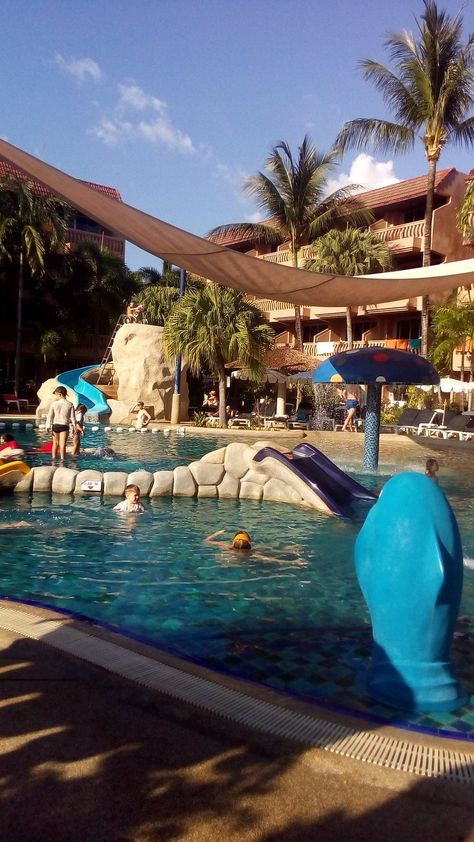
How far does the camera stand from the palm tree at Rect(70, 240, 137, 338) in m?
37.6

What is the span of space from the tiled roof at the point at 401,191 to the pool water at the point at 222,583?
1074 inches

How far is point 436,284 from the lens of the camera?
8383 mm

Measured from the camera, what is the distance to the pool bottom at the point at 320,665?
375 centimetres

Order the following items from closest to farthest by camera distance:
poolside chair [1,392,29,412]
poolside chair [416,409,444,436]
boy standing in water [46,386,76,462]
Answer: boy standing in water [46,386,76,462] < poolside chair [416,409,444,436] < poolside chair [1,392,29,412]

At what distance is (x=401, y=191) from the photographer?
117 ft

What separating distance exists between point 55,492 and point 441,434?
46.3 feet

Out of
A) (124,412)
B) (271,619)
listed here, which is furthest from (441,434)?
(271,619)

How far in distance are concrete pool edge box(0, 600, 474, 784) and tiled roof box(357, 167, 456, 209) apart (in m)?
33.5

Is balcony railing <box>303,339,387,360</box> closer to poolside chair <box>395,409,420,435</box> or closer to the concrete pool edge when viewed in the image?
poolside chair <box>395,409,420,435</box>

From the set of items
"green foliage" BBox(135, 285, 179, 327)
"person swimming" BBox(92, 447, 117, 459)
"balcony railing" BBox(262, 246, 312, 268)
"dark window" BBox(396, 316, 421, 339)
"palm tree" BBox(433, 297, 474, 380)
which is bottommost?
"person swimming" BBox(92, 447, 117, 459)

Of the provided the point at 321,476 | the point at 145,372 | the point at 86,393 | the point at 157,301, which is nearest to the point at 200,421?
the point at 145,372

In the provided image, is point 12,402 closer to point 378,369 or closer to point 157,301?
point 157,301

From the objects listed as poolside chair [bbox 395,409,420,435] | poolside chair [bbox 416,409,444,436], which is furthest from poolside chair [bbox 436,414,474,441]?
poolside chair [bbox 395,409,420,435]

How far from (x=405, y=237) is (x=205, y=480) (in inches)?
1017
